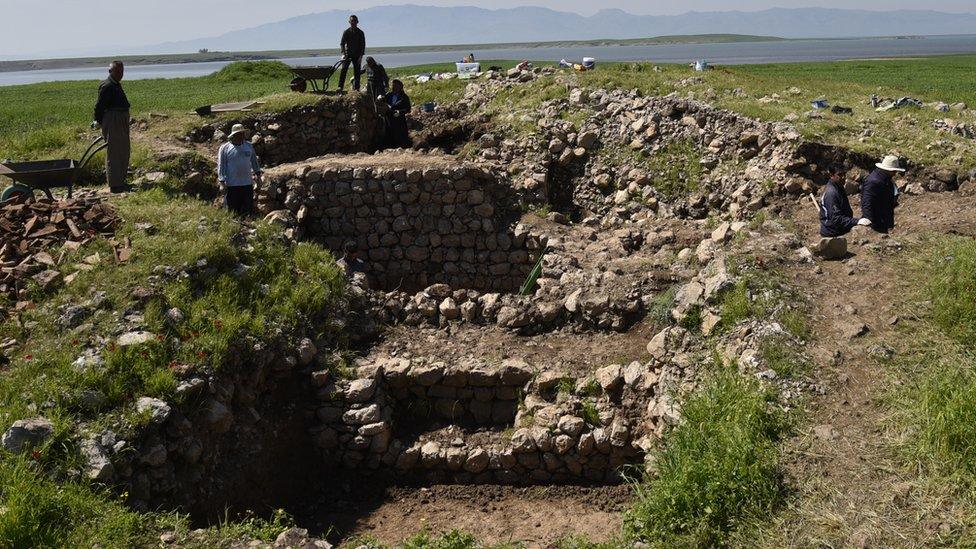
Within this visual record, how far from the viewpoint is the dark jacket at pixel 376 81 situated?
18.2 metres

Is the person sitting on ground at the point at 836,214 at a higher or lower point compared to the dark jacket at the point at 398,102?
lower

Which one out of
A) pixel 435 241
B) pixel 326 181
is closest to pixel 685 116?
pixel 435 241

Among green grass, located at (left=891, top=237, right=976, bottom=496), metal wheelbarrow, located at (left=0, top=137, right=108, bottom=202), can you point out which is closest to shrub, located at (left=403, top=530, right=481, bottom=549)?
green grass, located at (left=891, top=237, right=976, bottom=496)

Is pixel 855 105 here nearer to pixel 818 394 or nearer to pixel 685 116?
pixel 685 116

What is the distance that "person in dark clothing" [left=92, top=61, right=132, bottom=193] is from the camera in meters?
11.8

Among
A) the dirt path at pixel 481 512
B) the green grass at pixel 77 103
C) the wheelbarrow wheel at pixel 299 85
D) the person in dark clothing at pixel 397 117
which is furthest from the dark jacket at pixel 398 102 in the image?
the dirt path at pixel 481 512

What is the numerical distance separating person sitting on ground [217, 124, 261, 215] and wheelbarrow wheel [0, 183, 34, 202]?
2713 mm

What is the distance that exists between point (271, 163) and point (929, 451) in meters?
14.2

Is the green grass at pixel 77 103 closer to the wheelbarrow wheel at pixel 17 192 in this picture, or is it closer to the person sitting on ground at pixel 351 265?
the wheelbarrow wheel at pixel 17 192

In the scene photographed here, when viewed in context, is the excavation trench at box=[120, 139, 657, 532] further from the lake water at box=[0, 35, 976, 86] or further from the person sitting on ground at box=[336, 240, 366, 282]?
the lake water at box=[0, 35, 976, 86]

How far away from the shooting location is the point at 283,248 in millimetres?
11039

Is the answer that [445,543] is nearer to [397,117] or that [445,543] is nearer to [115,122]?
Result: [115,122]

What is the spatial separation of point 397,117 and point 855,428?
13427 mm

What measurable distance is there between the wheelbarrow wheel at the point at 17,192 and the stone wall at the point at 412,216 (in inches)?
139
